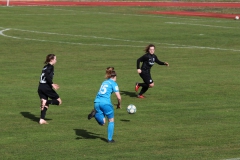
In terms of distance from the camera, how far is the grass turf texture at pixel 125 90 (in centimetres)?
1708

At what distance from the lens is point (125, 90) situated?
86.1 feet

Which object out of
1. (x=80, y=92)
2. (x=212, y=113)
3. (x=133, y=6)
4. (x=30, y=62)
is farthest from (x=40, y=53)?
(x=133, y=6)

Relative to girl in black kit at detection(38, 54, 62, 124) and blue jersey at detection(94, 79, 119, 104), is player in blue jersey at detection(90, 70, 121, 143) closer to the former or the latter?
blue jersey at detection(94, 79, 119, 104)

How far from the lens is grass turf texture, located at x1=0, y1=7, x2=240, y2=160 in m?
17.1

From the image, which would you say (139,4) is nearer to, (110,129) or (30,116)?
(30,116)

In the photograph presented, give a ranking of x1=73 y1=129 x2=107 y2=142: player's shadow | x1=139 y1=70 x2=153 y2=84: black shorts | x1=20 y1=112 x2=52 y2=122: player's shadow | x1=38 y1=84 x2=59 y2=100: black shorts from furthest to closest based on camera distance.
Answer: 1. x1=139 y1=70 x2=153 y2=84: black shorts
2. x1=20 y1=112 x2=52 y2=122: player's shadow
3. x1=38 y1=84 x2=59 y2=100: black shorts
4. x1=73 y1=129 x2=107 y2=142: player's shadow

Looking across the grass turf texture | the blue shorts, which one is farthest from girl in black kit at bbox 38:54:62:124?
the blue shorts

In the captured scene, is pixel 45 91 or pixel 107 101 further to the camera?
pixel 45 91

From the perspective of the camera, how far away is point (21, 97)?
24078 mm

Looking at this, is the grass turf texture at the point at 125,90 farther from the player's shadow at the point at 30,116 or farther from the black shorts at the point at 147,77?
the black shorts at the point at 147,77

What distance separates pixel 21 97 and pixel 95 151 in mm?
8126

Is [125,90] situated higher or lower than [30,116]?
higher

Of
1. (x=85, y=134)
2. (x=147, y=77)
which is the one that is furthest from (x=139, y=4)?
(x=85, y=134)

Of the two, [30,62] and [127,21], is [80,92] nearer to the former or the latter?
[30,62]
